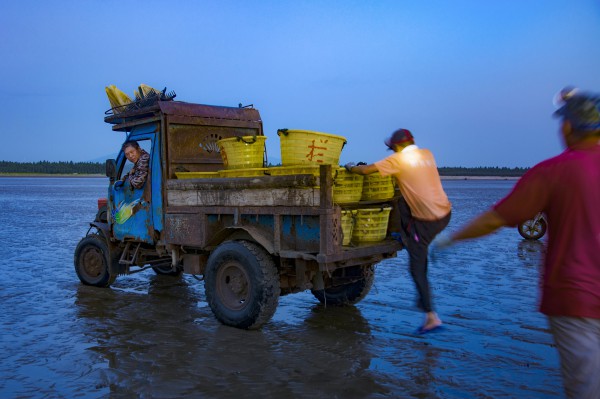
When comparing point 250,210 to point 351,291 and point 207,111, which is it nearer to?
point 351,291

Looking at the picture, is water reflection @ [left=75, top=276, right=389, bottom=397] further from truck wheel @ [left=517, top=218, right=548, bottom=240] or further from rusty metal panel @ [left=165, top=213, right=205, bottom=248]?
truck wheel @ [left=517, top=218, right=548, bottom=240]

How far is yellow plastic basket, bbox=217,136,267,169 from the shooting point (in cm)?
632

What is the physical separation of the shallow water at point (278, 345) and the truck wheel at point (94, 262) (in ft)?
0.55

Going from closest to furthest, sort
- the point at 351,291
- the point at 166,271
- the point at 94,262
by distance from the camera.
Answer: the point at 351,291 → the point at 94,262 → the point at 166,271

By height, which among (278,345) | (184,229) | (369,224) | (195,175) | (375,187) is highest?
(195,175)

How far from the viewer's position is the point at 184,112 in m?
7.15

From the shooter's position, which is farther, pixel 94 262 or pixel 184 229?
pixel 94 262

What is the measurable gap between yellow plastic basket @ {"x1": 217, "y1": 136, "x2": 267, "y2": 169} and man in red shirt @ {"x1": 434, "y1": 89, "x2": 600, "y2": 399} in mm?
4067

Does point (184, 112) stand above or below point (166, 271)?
above

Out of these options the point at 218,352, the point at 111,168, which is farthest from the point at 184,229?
the point at 111,168

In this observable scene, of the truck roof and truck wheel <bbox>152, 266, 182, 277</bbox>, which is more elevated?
the truck roof

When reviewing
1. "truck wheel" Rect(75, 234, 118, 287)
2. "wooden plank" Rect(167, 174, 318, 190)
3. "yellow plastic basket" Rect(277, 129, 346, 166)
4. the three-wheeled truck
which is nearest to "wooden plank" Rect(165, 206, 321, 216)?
the three-wheeled truck

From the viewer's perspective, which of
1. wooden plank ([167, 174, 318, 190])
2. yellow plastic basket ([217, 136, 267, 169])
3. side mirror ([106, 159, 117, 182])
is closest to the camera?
wooden plank ([167, 174, 318, 190])

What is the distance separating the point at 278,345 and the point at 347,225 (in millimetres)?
1410
